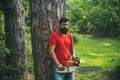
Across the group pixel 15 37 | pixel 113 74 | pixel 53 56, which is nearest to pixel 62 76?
pixel 53 56

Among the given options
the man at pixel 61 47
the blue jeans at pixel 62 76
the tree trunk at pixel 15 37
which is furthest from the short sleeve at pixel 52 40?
the tree trunk at pixel 15 37

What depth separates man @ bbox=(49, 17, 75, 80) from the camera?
20.2ft

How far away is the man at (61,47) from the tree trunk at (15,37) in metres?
3.97

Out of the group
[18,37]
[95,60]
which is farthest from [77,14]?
[18,37]

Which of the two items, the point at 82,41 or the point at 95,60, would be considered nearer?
the point at 95,60

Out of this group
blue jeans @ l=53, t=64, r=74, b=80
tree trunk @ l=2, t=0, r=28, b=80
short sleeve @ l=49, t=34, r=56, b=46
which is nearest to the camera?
short sleeve @ l=49, t=34, r=56, b=46

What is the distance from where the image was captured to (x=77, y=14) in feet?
118

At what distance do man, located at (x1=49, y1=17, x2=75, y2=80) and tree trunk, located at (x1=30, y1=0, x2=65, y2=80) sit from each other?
117mm

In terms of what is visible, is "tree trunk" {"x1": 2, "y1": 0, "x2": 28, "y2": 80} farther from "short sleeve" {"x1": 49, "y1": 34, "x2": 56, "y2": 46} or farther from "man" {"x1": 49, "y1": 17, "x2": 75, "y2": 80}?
"short sleeve" {"x1": 49, "y1": 34, "x2": 56, "y2": 46}

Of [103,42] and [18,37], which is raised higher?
[18,37]

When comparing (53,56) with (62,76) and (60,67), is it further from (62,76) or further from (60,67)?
(62,76)

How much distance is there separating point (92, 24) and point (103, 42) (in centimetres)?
512

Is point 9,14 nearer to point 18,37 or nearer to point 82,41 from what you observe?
point 18,37

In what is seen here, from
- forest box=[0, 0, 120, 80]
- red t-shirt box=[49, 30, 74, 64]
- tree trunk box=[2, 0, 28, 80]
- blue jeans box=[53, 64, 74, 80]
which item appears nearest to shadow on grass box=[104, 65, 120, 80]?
forest box=[0, 0, 120, 80]
